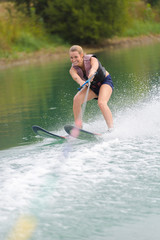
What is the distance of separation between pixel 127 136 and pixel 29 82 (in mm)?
10544

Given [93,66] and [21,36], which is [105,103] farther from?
[21,36]

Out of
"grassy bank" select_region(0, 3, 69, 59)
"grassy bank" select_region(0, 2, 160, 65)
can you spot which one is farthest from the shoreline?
"grassy bank" select_region(0, 3, 69, 59)

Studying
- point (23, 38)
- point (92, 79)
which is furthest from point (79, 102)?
point (23, 38)

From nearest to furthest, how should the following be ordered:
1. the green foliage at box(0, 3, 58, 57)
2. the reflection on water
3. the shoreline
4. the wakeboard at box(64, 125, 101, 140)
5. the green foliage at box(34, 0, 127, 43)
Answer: the wakeboard at box(64, 125, 101, 140) < the reflection on water < the shoreline < the green foliage at box(0, 3, 58, 57) < the green foliage at box(34, 0, 127, 43)

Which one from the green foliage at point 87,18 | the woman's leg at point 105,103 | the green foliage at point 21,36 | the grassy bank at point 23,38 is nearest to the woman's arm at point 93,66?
the woman's leg at point 105,103

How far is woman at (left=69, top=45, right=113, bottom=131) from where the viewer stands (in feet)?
20.2

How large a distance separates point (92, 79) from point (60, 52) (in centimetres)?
A: 2517

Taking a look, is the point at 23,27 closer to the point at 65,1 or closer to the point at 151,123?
the point at 65,1

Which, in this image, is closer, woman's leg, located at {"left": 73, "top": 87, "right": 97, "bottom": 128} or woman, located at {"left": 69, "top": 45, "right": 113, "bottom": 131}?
woman, located at {"left": 69, "top": 45, "right": 113, "bottom": 131}

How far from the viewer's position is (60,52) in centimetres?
3116

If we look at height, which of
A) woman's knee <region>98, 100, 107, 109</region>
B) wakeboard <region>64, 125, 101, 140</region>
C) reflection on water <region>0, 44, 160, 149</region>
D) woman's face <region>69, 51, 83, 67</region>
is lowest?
reflection on water <region>0, 44, 160, 149</region>

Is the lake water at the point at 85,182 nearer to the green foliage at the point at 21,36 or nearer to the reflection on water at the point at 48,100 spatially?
the reflection on water at the point at 48,100

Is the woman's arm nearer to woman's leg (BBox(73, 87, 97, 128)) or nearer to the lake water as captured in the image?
woman's leg (BBox(73, 87, 97, 128))

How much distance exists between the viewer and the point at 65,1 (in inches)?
1341
